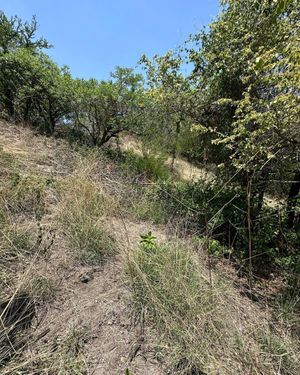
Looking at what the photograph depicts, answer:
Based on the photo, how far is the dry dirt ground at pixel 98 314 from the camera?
1.62 meters

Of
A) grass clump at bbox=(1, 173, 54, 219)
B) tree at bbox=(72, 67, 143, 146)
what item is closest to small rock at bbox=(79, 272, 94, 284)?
grass clump at bbox=(1, 173, 54, 219)

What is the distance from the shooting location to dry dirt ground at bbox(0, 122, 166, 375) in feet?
5.32

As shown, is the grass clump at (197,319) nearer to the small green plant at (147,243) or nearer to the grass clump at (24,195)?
the small green plant at (147,243)

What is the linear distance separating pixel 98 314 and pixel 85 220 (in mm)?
1039

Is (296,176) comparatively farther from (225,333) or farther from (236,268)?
(225,333)

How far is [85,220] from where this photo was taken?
8.86 feet

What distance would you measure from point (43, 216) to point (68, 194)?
40 centimetres

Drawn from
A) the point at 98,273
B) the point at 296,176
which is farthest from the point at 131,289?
the point at 296,176

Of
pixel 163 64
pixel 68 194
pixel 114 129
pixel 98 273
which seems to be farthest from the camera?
pixel 114 129

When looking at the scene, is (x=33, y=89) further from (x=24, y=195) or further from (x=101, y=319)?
(x=101, y=319)

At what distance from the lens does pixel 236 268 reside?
297cm

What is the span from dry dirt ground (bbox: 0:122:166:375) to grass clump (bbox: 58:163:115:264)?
3.9 inches

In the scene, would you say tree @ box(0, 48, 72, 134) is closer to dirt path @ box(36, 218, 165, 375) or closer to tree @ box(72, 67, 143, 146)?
tree @ box(72, 67, 143, 146)

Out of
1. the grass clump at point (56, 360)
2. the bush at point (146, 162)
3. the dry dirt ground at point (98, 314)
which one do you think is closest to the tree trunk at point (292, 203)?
the dry dirt ground at point (98, 314)
